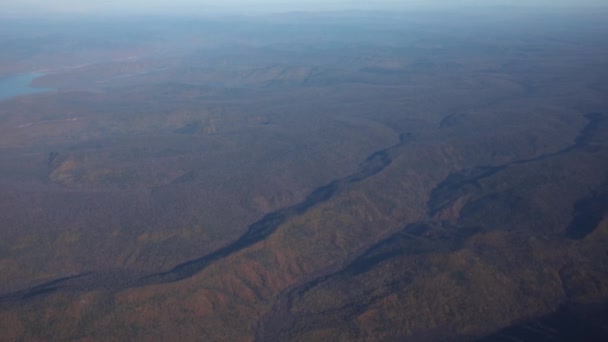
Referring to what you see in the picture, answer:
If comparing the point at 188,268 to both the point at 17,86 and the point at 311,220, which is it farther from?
the point at 17,86

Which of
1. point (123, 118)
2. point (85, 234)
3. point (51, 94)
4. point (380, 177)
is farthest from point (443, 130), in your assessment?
point (51, 94)

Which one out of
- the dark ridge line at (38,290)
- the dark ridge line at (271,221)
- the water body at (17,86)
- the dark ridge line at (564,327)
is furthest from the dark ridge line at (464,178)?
the water body at (17,86)

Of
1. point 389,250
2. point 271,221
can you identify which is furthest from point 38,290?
point 389,250

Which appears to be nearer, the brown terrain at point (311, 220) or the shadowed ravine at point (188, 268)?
the brown terrain at point (311, 220)

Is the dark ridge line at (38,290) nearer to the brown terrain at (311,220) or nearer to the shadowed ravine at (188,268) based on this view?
the shadowed ravine at (188,268)

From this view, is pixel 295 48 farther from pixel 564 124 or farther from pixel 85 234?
pixel 85 234

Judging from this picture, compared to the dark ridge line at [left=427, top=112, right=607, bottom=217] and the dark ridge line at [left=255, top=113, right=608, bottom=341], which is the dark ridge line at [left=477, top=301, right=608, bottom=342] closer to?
the dark ridge line at [left=255, top=113, right=608, bottom=341]
